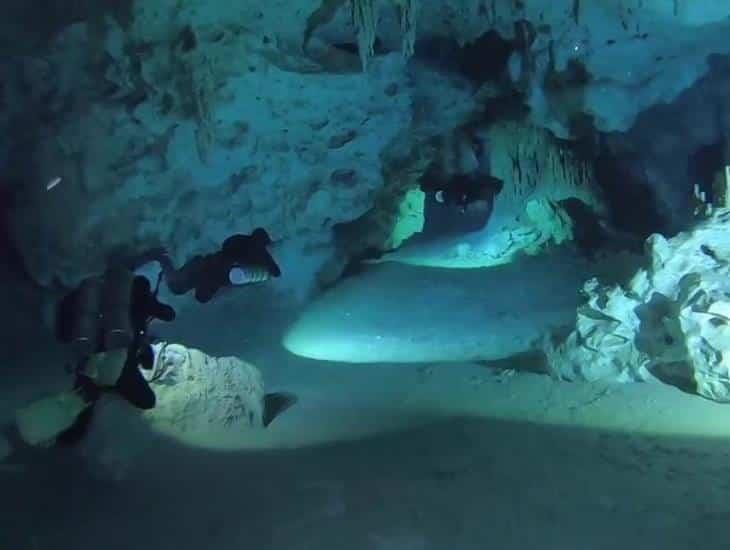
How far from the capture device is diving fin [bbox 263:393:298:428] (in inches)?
204

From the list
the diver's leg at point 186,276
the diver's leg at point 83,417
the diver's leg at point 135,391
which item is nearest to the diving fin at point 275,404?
the diver's leg at point 135,391

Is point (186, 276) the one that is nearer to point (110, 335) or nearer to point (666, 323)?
point (110, 335)

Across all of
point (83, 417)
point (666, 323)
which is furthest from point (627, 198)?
point (83, 417)

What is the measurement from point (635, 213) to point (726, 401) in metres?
4.24

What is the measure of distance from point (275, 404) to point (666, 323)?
119 inches

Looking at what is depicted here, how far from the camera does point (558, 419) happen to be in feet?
15.2

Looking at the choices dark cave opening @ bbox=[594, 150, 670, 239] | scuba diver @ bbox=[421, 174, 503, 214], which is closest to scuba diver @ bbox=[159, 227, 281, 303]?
scuba diver @ bbox=[421, 174, 503, 214]

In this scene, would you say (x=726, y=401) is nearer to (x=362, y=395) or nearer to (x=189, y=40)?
(x=362, y=395)

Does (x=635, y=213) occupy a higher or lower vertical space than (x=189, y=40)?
lower

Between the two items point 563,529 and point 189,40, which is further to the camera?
point 189,40

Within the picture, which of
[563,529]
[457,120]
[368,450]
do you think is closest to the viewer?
[563,529]

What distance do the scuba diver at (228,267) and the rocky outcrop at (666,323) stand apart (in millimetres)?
3845

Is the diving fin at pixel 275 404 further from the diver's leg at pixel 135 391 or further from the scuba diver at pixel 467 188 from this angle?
the scuba diver at pixel 467 188

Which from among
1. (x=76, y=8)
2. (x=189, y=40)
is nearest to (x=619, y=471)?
(x=189, y=40)
